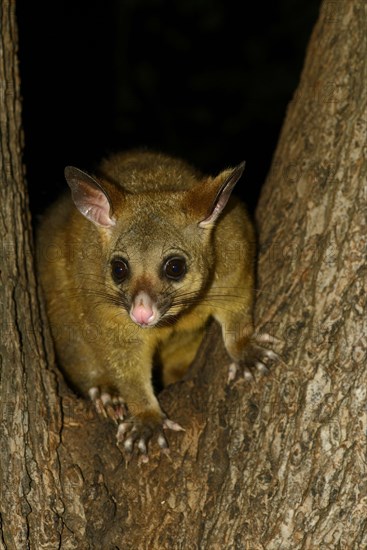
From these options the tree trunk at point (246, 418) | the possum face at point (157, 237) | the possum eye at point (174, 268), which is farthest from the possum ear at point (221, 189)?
the tree trunk at point (246, 418)

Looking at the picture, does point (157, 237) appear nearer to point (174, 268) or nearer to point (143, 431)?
point (174, 268)

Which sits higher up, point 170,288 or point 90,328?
point 170,288

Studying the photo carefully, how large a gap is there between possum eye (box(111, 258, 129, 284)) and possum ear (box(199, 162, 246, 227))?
446 mm

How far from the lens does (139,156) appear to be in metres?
4.81

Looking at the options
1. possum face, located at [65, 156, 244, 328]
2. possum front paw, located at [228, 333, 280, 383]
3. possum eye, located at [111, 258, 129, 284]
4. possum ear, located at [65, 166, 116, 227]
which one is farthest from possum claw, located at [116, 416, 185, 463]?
possum ear, located at [65, 166, 116, 227]

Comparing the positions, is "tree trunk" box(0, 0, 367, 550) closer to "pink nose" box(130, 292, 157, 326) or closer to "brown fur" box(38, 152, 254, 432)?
"brown fur" box(38, 152, 254, 432)

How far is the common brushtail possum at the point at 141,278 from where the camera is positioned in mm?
3904

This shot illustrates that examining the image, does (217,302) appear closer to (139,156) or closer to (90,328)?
(90,328)

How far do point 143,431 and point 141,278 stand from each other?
759 mm

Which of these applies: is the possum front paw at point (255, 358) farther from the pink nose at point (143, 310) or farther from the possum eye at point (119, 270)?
the possum eye at point (119, 270)

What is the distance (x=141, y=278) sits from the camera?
12.6 ft

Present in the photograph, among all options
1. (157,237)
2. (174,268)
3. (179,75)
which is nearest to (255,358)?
(174,268)

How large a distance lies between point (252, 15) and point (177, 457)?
6.05 meters

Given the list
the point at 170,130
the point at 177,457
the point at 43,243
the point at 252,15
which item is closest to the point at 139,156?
the point at 43,243
